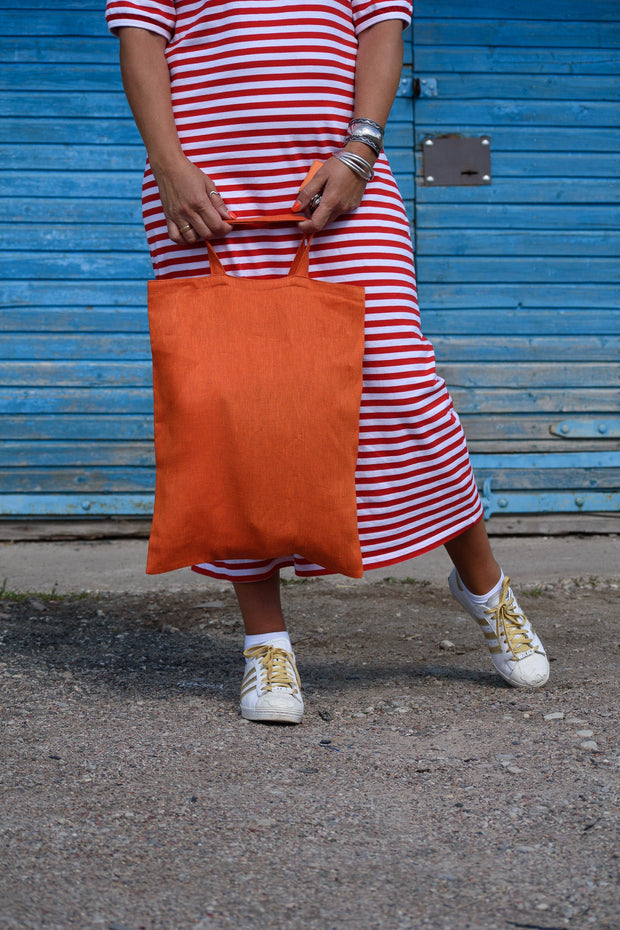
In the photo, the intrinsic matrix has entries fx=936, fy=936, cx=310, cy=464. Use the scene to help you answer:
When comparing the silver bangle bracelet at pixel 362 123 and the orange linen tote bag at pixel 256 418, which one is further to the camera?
the silver bangle bracelet at pixel 362 123

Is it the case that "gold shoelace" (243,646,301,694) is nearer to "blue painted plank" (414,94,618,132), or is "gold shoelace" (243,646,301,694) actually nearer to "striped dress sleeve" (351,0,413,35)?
"striped dress sleeve" (351,0,413,35)

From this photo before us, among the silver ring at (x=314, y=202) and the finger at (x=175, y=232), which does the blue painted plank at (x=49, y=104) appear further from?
the silver ring at (x=314, y=202)

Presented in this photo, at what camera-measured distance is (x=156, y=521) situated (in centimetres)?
177

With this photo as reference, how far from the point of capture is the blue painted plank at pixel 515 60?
162 inches

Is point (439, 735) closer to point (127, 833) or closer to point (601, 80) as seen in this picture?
point (127, 833)

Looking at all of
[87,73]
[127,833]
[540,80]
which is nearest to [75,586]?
[127,833]

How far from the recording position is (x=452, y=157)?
4.15 meters

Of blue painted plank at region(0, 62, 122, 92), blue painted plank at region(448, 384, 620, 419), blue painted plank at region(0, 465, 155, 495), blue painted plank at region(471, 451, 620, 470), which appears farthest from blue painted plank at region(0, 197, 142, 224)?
blue painted plank at region(471, 451, 620, 470)

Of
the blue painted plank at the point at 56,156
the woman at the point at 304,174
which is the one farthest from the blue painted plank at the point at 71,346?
the woman at the point at 304,174

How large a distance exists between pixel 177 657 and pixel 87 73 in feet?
9.05

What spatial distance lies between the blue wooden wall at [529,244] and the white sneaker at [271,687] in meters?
2.37

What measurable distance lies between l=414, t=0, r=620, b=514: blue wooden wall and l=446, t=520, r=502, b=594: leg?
A: 2.14m

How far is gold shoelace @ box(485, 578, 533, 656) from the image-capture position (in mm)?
2098

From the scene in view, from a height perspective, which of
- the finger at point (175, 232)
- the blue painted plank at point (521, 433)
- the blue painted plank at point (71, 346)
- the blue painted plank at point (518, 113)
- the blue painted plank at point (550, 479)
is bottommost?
the blue painted plank at point (550, 479)
